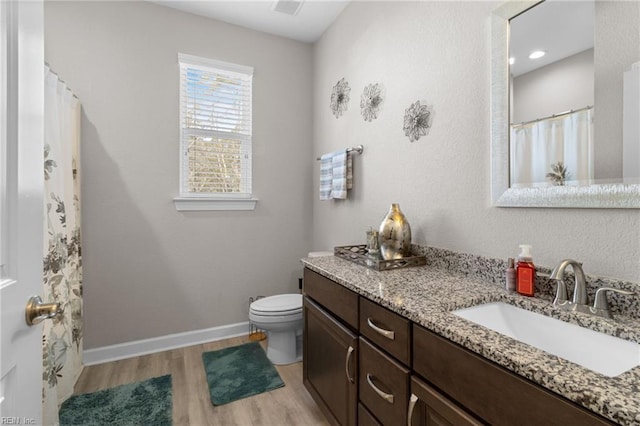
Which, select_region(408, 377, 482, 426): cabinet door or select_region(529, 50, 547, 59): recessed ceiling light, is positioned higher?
select_region(529, 50, 547, 59): recessed ceiling light

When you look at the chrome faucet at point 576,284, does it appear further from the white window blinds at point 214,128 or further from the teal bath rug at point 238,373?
the white window blinds at point 214,128

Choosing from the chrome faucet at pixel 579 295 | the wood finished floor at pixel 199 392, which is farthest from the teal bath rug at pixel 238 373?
the chrome faucet at pixel 579 295

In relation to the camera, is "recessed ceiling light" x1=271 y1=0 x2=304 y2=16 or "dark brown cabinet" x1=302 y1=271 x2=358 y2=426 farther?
"recessed ceiling light" x1=271 y1=0 x2=304 y2=16

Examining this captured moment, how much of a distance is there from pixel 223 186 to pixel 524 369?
2.44m

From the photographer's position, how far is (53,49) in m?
2.10

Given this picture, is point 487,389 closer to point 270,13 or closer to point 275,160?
point 275,160

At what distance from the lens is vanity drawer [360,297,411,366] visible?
0.99 meters

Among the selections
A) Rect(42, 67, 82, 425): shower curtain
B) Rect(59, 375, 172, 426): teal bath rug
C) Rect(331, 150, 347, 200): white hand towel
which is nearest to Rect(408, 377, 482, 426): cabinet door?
Rect(59, 375, 172, 426): teal bath rug

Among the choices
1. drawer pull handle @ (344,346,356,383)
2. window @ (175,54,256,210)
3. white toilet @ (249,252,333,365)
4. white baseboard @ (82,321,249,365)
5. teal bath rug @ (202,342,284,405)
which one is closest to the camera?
drawer pull handle @ (344,346,356,383)

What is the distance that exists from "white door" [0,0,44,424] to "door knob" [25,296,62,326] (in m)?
0.01

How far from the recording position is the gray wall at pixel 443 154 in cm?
106

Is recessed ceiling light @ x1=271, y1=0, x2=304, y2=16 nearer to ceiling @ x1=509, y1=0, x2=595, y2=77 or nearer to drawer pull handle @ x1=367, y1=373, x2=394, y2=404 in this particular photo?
ceiling @ x1=509, y1=0, x2=595, y2=77

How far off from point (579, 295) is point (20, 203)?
154cm

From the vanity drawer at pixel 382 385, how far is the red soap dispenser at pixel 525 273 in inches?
21.1
